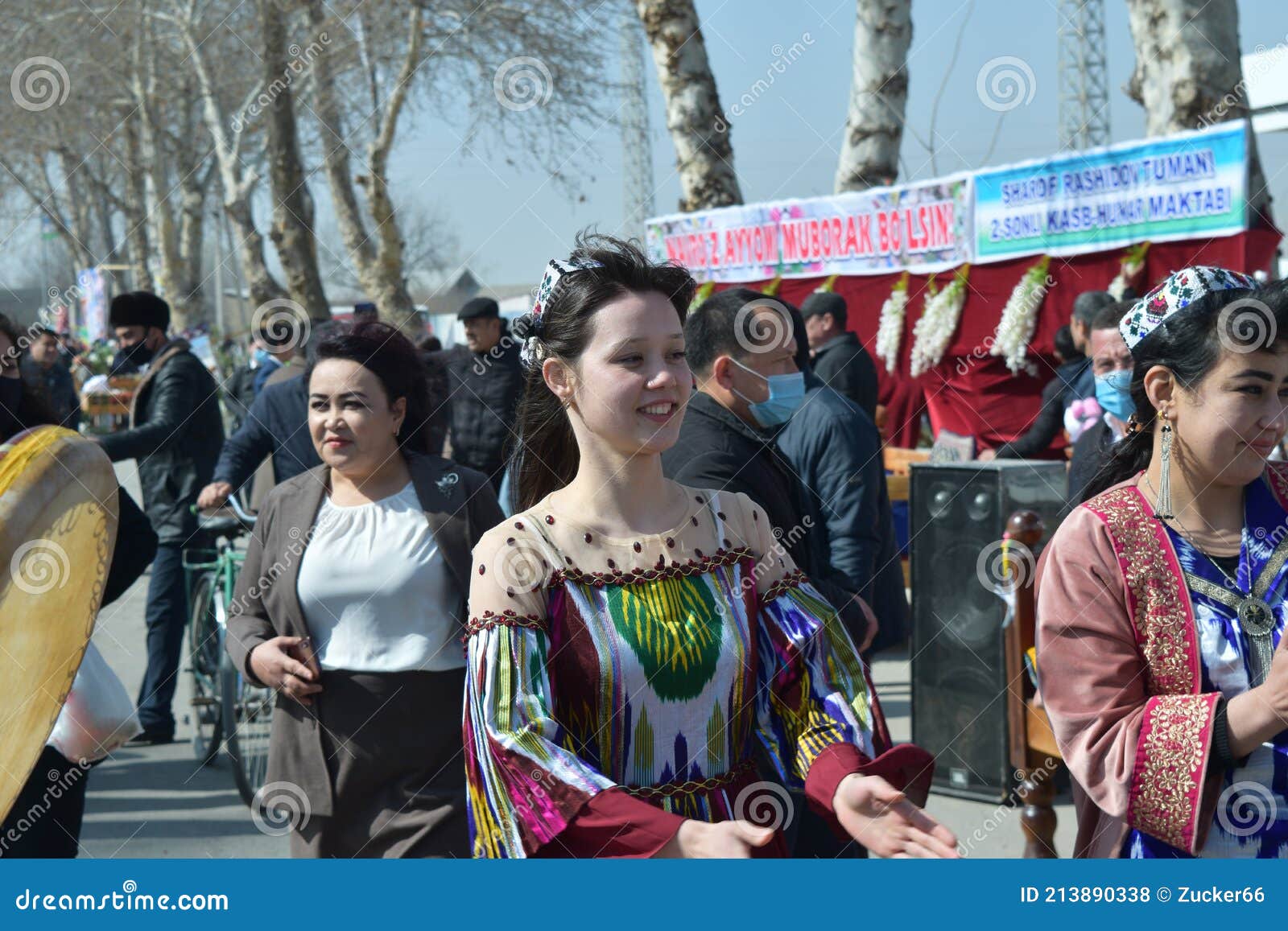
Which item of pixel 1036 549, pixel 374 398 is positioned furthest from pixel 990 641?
pixel 374 398

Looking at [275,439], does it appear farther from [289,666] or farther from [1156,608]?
[1156,608]

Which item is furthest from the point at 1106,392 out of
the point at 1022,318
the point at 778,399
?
the point at 1022,318

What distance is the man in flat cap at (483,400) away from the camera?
790 centimetres

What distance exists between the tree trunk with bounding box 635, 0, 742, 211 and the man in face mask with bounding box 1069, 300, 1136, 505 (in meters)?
8.44

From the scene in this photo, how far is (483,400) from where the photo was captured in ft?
26.0

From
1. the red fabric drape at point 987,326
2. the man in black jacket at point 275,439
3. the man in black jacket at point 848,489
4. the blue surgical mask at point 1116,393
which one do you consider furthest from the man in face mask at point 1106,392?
the red fabric drape at point 987,326

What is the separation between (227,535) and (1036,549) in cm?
370

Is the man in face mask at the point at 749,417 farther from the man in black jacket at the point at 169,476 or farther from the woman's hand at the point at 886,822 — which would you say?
the man in black jacket at the point at 169,476

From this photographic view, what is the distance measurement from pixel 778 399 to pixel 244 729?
321 centimetres

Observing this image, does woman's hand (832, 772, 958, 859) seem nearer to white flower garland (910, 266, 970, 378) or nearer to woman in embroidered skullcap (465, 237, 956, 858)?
woman in embroidered skullcap (465, 237, 956, 858)

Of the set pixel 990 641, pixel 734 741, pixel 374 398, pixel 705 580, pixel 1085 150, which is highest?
pixel 1085 150

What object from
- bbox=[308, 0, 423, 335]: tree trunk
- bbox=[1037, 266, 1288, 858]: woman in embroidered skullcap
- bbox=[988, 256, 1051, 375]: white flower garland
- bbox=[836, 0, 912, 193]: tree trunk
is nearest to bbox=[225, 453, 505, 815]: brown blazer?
bbox=[1037, 266, 1288, 858]: woman in embroidered skullcap

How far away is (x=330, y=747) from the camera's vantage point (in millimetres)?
3498
